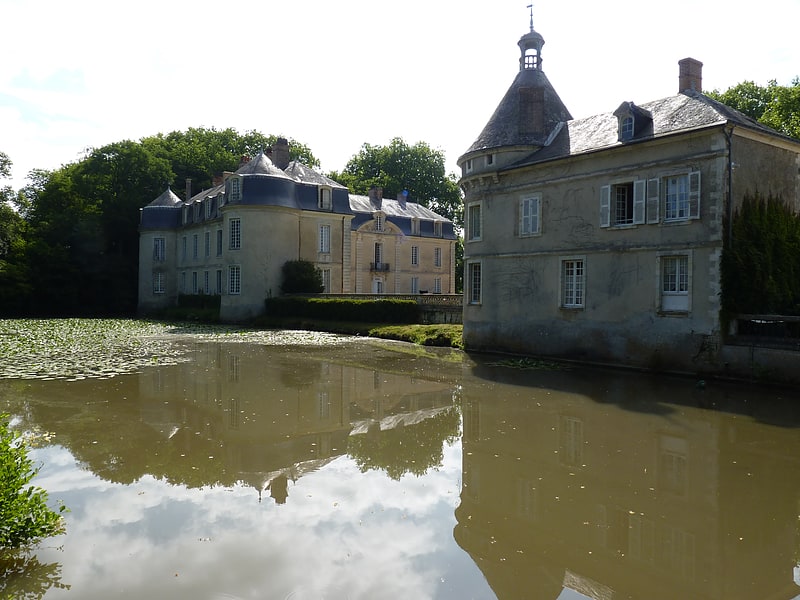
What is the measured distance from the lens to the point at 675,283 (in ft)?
52.5

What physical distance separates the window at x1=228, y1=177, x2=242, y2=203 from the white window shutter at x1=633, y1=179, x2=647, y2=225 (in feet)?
74.5

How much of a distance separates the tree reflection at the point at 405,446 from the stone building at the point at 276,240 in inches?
1002

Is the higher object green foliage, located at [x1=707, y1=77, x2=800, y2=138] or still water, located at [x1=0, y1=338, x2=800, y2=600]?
green foliage, located at [x1=707, y1=77, x2=800, y2=138]

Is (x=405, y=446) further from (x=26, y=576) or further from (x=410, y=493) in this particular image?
(x=26, y=576)

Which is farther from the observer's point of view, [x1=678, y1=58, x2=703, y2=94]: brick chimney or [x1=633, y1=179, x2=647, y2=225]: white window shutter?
[x1=678, y1=58, x2=703, y2=94]: brick chimney

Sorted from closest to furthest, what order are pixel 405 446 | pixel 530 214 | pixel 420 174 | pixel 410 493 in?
pixel 410 493 → pixel 405 446 → pixel 530 214 → pixel 420 174

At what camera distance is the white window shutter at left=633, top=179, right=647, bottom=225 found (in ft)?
54.4

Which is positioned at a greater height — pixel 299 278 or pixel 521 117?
pixel 521 117

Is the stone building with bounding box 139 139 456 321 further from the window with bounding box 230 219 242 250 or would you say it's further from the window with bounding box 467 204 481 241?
the window with bounding box 467 204 481 241

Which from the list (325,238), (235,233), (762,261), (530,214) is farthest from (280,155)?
(762,261)

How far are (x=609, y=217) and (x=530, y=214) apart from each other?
111 inches

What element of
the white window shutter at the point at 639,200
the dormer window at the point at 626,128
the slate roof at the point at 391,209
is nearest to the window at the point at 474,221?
the dormer window at the point at 626,128

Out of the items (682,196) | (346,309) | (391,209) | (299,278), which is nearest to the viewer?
(682,196)

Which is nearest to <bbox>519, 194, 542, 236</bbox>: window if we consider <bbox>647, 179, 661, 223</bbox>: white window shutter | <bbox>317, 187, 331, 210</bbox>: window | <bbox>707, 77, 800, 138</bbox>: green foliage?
<bbox>647, 179, 661, 223</bbox>: white window shutter
